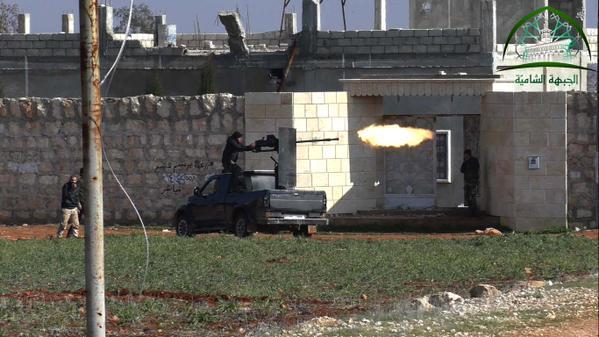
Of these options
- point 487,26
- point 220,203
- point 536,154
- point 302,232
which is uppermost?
point 487,26

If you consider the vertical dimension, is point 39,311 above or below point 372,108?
below

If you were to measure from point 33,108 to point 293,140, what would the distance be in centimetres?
791

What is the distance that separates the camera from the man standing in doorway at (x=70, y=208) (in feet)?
99.7

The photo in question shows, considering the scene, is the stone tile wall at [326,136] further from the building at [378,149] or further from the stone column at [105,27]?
the stone column at [105,27]

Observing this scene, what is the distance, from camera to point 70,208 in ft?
100

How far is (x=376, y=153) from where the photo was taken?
34.9 metres

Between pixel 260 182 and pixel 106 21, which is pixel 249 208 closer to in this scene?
pixel 260 182

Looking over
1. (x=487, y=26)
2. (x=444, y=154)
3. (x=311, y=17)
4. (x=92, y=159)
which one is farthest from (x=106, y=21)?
(x=92, y=159)

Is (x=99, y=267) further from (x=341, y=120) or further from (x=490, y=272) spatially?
(x=341, y=120)

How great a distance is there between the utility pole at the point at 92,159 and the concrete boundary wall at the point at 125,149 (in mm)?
21559

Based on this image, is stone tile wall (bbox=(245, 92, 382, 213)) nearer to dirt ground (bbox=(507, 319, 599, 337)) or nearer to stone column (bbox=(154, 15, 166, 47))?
stone column (bbox=(154, 15, 166, 47))

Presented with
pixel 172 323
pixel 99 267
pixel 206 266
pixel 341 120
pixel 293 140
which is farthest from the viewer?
pixel 341 120

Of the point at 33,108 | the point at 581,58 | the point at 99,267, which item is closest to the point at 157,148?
the point at 33,108

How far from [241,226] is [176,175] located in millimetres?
5885
